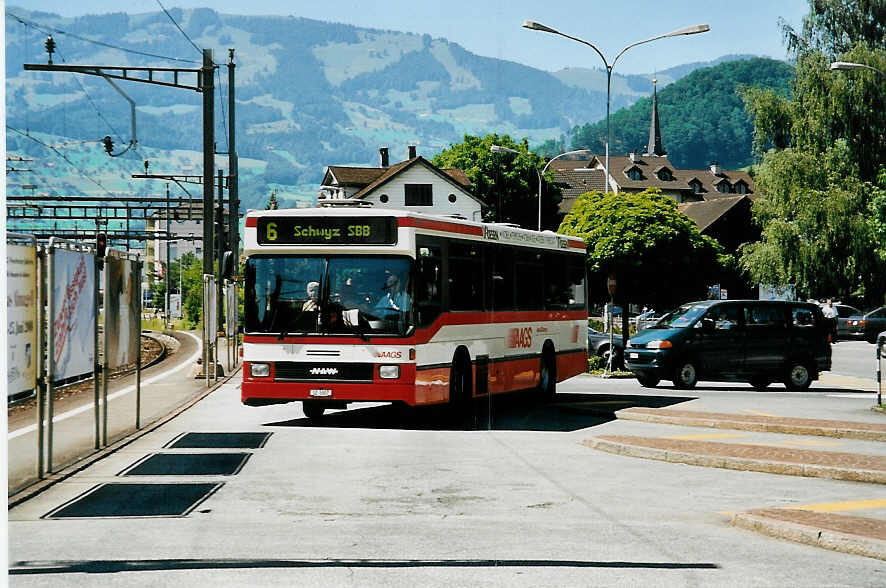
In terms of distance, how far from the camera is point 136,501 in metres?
10.7

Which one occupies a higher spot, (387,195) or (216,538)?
(387,195)

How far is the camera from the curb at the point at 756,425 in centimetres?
1688

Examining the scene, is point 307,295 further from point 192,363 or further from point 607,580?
point 192,363

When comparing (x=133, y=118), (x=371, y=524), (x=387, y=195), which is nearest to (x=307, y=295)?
(x=371, y=524)

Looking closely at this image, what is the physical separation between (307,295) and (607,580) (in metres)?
10.4

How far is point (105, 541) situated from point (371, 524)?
1967 millimetres

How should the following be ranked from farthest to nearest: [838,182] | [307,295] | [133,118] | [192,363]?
[838,182], [192,363], [133,118], [307,295]

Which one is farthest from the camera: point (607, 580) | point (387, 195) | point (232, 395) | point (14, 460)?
point (387, 195)

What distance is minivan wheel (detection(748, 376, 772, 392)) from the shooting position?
93.2 feet

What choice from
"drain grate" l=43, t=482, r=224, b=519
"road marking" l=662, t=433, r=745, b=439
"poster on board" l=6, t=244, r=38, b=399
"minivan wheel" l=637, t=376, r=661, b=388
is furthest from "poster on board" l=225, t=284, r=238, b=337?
"drain grate" l=43, t=482, r=224, b=519

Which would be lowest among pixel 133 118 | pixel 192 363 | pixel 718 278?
pixel 192 363

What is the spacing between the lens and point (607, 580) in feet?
24.1

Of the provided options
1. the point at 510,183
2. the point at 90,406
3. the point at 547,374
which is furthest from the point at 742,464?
the point at 510,183

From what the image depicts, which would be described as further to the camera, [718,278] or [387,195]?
[387,195]
